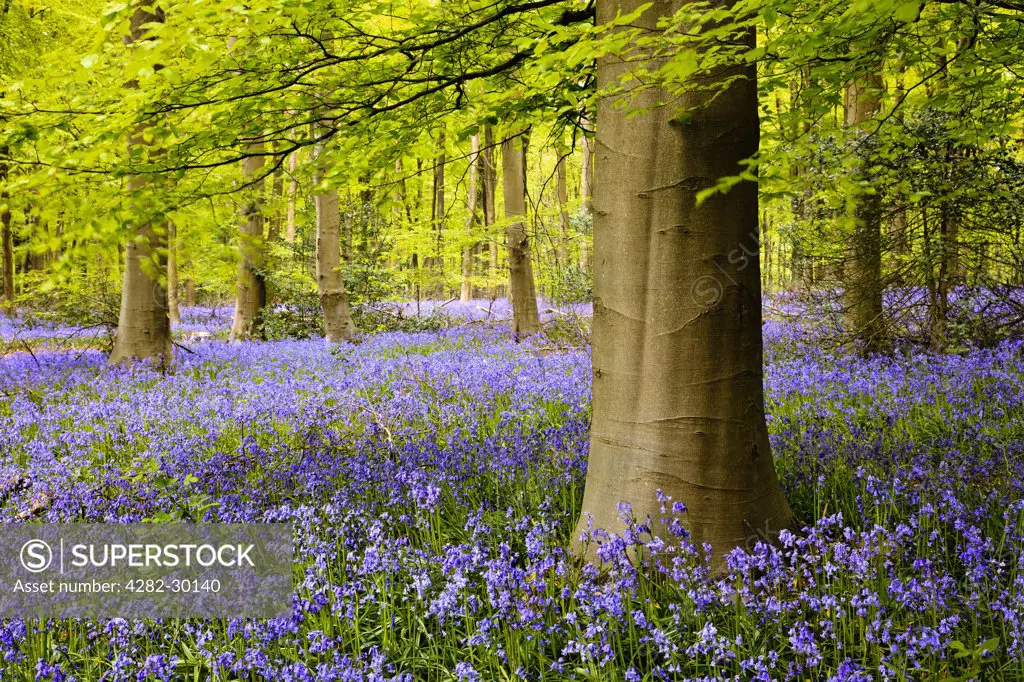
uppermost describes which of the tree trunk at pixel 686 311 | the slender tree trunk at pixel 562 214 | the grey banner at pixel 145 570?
the slender tree trunk at pixel 562 214

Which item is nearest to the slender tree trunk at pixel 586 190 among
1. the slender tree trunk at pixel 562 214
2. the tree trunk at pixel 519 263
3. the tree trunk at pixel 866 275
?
the slender tree trunk at pixel 562 214

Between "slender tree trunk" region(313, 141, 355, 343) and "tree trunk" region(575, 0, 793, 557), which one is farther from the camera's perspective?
"slender tree trunk" region(313, 141, 355, 343)

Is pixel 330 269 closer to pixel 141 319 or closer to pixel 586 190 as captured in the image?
pixel 141 319

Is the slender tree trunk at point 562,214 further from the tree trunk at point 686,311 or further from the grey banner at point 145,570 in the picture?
the grey banner at point 145,570

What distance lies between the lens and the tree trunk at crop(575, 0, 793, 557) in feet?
8.89

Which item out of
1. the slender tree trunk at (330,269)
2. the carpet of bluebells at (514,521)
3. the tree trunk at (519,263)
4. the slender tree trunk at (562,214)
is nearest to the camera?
the carpet of bluebells at (514,521)

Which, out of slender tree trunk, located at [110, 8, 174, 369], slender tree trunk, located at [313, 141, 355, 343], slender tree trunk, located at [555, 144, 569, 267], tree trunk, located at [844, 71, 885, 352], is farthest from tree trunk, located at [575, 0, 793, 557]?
Answer: slender tree trunk, located at [313, 141, 355, 343]

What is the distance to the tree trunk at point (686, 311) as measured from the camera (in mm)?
2711

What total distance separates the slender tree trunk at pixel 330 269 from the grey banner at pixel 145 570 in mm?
7868

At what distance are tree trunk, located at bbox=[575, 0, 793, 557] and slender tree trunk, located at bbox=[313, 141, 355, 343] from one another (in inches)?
344

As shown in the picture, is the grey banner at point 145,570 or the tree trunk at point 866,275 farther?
the tree trunk at point 866,275

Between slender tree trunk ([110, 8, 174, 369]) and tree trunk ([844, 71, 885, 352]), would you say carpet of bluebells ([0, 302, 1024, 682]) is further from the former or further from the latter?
slender tree trunk ([110, 8, 174, 369])

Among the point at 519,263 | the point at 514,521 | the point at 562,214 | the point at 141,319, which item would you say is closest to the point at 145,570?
the point at 514,521

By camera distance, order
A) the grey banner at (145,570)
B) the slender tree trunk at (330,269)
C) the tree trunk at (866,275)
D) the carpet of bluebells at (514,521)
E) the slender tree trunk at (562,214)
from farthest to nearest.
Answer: the slender tree trunk at (330,269)
the tree trunk at (866,275)
the slender tree trunk at (562,214)
the grey banner at (145,570)
the carpet of bluebells at (514,521)
